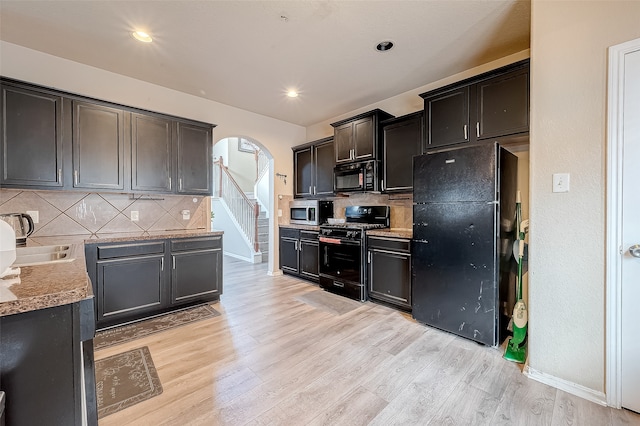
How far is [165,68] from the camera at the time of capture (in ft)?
10.1

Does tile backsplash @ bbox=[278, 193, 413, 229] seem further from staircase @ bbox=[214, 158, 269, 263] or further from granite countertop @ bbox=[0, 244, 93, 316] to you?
granite countertop @ bbox=[0, 244, 93, 316]

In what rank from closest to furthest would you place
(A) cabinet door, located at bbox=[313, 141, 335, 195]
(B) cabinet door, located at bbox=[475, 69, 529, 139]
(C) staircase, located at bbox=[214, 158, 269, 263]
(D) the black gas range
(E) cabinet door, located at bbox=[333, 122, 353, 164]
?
(B) cabinet door, located at bbox=[475, 69, 529, 139], (D) the black gas range, (E) cabinet door, located at bbox=[333, 122, 353, 164], (A) cabinet door, located at bbox=[313, 141, 335, 195], (C) staircase, located at bbox=[214, 158, 269, 263]

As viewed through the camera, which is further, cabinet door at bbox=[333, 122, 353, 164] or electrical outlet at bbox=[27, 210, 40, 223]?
cabinet door at bbox=[333, 122, 353, 164]

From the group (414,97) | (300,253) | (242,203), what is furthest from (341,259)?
(242,203)

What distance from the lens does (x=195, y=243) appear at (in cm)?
330

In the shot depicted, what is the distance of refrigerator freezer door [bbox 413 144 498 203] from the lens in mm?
2303

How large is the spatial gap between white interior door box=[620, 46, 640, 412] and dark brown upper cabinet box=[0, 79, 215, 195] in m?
3.87

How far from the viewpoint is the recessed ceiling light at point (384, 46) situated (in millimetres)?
2598

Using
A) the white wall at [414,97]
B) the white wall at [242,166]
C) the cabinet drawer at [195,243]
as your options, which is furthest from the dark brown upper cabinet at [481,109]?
Result: the white wall at [242,166]

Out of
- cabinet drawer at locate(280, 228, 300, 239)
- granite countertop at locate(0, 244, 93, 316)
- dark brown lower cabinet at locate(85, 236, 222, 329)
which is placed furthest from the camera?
cabinet drawer at locate(280, 228, 300, 239)

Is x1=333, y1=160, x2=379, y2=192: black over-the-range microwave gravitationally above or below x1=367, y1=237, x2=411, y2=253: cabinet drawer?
above

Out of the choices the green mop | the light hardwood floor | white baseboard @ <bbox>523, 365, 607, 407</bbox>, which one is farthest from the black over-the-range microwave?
white baseboard @ <bbox>523, 365, 607, 407</bbox>

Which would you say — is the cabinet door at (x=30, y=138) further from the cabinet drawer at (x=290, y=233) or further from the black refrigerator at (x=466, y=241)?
the black refrigerator at (x=466, y=241)

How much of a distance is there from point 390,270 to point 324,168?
206 cm
